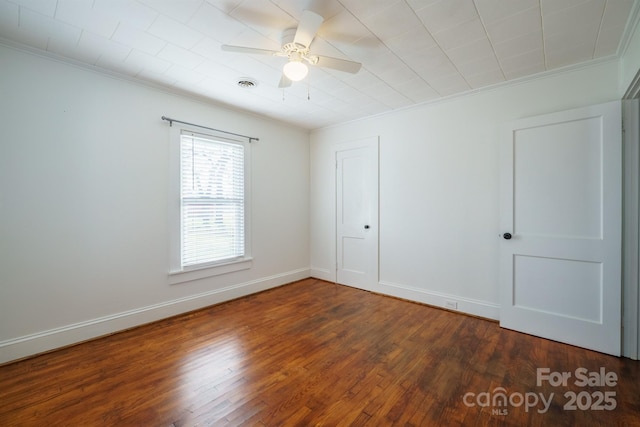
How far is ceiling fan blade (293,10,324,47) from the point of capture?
5.47 ft

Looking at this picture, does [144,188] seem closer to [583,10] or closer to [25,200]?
[25,200]

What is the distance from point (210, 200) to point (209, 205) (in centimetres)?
7

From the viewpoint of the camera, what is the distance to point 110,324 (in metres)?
2.78

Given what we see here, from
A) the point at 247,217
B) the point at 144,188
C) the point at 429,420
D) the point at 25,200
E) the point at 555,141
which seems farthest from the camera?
the point at 247,217

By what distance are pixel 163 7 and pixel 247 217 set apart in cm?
263

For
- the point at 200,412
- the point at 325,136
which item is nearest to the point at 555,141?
the point at 325,136

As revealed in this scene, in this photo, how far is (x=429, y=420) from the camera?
65.6 inches

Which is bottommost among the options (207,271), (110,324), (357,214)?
(110,324)

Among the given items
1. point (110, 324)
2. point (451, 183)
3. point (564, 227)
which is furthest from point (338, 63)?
point (110, 324)

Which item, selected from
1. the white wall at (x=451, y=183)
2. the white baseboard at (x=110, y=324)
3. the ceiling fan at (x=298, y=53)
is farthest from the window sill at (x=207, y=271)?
the ceiling fan at (x=298, y=53)

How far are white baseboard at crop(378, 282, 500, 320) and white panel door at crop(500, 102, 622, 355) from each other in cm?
19

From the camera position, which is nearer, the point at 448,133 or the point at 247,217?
the point at 448,133

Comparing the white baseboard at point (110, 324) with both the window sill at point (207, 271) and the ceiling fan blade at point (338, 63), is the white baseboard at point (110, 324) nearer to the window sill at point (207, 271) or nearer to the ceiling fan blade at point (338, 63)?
the window sill at point (207, 271)

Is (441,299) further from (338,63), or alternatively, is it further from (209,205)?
(209,205)
